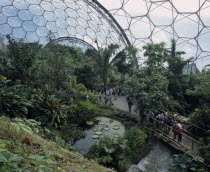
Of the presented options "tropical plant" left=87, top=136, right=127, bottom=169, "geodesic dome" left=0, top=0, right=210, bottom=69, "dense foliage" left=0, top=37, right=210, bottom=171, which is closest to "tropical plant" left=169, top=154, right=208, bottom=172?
"dense foliage" left=0, top=37, right=210, bottom=171

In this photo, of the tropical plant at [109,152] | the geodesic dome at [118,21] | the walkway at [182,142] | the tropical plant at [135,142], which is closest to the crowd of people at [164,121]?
the walkway at [182,142]

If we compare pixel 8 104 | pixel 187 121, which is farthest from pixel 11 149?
pixel 187 121

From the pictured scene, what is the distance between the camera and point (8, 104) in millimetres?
7230

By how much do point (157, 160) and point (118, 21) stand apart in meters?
17.8

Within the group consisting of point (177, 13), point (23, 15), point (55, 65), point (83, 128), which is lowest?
point (83, 128)

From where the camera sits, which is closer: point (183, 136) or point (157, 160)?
point (157, 160)

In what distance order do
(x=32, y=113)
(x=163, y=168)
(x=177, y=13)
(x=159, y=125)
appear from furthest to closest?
(x=177, y=13) → (x=159, y=125) → (x=32, y=113) → (x=163, y=168)

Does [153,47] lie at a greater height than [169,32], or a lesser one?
lesser

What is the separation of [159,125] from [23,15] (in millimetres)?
29688

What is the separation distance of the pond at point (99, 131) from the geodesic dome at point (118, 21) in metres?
6.97

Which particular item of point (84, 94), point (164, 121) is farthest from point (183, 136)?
point (84, 94)

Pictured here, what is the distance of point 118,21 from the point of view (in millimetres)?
22125

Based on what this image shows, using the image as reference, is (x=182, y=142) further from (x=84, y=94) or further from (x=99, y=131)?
(x=84, y=94)

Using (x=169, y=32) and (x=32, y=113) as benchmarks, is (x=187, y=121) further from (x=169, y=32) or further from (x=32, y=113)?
(x=169, y=32)
